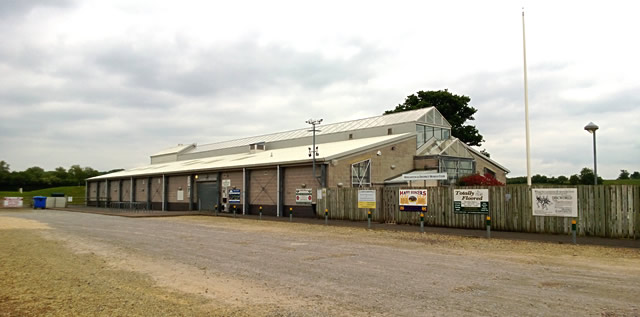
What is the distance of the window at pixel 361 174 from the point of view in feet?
106

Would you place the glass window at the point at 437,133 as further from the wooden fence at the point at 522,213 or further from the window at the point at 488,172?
the wooden fence at the point at 522,213

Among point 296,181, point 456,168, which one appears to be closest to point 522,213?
point 296,181

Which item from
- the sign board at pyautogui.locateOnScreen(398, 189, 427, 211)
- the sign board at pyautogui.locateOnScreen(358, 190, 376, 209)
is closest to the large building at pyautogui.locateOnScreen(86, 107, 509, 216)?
the sign board at pyautogui.locateOnScreen(358, 190, 376, 209)

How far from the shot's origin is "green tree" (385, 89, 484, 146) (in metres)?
60.2

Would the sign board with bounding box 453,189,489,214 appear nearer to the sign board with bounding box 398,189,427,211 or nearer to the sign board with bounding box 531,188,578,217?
the sign board with bounding box 398,189,427,211

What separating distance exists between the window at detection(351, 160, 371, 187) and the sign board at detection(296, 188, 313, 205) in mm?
3233

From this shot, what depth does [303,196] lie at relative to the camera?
3150cm

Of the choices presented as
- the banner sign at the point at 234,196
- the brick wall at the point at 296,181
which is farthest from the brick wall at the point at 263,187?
→ the banner sign at the point at 234,196

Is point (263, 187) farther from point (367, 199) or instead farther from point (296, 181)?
point (367, 199)

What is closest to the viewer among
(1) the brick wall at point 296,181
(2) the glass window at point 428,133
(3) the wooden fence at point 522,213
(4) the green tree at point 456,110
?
(3) the wooden fence at point 522,213

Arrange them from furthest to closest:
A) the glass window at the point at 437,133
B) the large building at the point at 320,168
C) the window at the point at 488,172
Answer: the window at the point at 488,172, the glass window at the point at 437,133, the large building at the point at 320,168

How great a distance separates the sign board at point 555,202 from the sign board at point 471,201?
2145 millimetres

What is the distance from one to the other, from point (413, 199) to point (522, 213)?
5554mm

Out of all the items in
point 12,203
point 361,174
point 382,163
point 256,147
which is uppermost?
point 256,147
